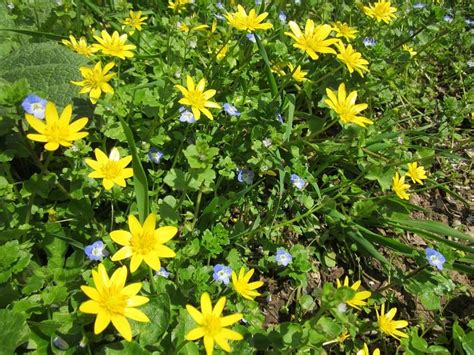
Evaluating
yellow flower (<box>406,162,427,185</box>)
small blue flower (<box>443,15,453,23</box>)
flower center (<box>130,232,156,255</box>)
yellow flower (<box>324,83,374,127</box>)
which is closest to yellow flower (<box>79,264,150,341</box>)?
flower center (<box>130,232,156,255</box>)

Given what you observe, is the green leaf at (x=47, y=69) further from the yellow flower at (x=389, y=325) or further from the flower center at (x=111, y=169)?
the yellow flower at (x=389, y=325)

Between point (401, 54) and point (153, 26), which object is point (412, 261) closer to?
point (401, 54)

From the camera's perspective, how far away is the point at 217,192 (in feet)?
9.24

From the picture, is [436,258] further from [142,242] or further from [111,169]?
[111,169]

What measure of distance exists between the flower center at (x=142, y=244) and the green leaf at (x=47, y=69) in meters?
1.02

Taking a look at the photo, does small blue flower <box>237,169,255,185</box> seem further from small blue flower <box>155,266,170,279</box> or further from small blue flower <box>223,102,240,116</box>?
small blue flower <box>155,266,170,279</box>

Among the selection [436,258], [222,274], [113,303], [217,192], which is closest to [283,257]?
[222,274]

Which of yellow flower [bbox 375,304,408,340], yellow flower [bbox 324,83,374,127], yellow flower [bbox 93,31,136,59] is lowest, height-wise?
yellow flower [bbox 375,304,408,340]

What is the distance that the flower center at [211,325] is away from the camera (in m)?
1.71

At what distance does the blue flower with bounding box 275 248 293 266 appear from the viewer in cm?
245

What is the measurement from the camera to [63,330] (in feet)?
5.81

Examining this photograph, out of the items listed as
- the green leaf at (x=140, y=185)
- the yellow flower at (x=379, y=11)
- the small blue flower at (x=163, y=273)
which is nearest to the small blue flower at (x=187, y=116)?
the green leaf at (x=140, y=185)

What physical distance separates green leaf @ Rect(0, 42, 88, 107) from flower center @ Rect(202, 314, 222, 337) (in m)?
1.38

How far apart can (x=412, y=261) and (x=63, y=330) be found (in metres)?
2.16
